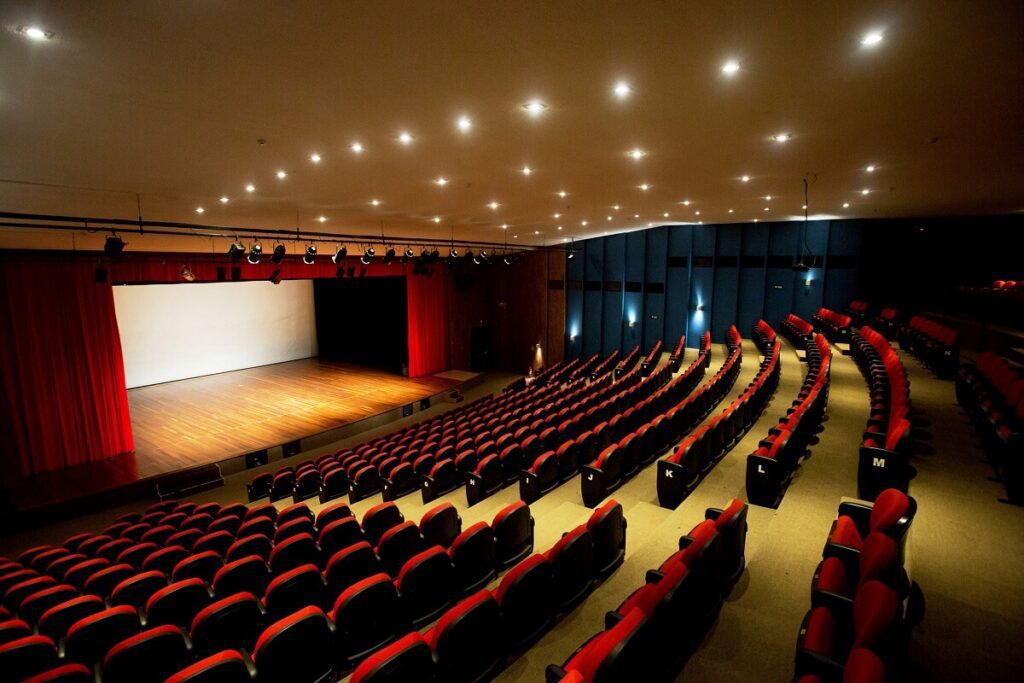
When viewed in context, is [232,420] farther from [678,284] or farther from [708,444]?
[678,284]

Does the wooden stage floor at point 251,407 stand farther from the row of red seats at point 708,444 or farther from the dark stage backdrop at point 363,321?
the row of red seats at point 708,444

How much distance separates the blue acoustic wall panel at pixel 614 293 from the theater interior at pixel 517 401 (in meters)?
5.79

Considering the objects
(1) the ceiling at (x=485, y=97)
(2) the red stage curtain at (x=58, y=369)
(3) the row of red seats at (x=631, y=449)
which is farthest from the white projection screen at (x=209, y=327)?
(3) the row of red seats at (x=631, y=449)

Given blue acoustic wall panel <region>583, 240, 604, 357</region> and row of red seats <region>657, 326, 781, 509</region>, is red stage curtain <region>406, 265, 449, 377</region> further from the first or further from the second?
row of red seats <region>657, 326, 781, 509</region>

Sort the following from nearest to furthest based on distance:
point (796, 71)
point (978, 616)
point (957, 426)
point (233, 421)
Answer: point (978, 616)
point (796, 71)
point (957, 426)
point (233, 421)

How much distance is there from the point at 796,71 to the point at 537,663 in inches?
157

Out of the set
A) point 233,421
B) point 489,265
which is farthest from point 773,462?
point 489,265

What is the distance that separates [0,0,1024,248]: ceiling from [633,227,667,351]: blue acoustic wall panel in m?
8.94

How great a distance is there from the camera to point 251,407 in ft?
41.4

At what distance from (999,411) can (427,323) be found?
48.4 ft

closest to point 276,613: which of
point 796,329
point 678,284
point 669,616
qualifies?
point 669,616

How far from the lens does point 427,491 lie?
5977 mm

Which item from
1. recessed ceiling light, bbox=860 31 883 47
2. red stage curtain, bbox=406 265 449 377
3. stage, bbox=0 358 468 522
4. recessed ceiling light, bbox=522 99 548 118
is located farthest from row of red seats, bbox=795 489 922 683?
red stage curtain, bbox=406 265 449 377

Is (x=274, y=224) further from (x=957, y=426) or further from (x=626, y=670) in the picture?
(x=957, y=426)
